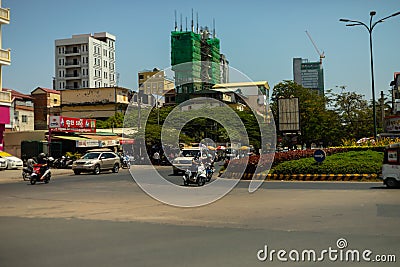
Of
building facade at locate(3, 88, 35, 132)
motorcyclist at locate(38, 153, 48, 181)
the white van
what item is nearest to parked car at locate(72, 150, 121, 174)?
motorcyclist at locate(38, 153, 48, 181)

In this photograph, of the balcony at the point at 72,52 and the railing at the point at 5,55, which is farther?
the balcony at the point at 72,52

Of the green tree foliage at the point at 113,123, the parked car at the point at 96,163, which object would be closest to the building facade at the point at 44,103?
the green tree foliage at the point at 113,123

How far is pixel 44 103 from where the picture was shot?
78.9 meters

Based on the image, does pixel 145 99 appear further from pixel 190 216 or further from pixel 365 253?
pixel 365 253

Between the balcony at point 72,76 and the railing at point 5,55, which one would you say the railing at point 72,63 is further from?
the railing at point 5,55

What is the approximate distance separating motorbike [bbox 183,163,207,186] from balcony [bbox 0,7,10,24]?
2677cm

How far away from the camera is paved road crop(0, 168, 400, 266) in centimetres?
694

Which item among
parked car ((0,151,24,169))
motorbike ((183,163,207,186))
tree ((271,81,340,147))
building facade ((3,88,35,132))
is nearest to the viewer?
motorbike ((183,163,207,186))

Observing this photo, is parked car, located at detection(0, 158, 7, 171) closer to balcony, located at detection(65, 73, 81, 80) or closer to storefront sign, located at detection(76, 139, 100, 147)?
storefront sign, located at detection(76, 139, 100, 147)

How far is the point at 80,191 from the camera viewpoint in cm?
1866

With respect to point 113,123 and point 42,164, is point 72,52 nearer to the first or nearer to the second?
point 113,123

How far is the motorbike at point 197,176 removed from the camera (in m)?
20.2

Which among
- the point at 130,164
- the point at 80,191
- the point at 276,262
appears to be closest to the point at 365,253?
the point at 276,262

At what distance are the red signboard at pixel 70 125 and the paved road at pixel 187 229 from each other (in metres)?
24.4
